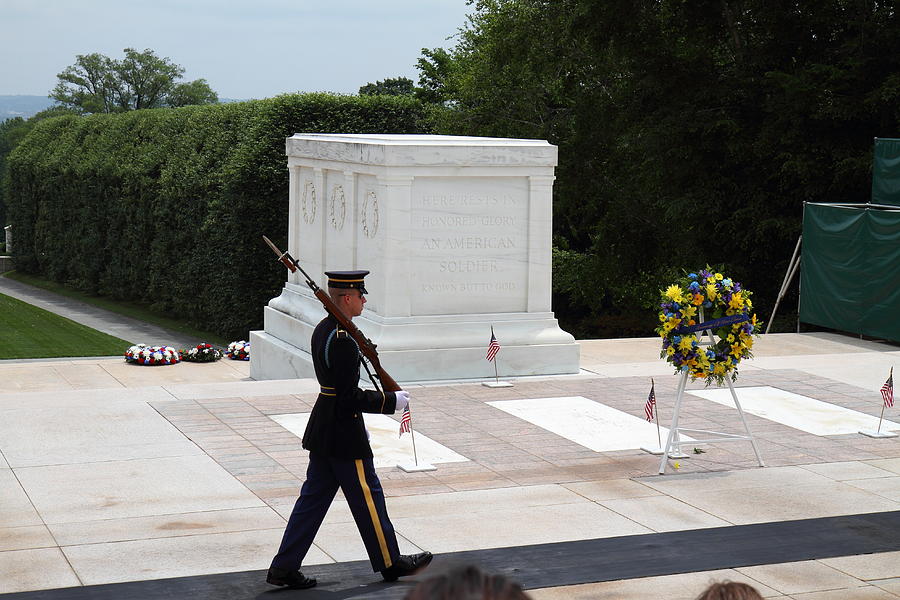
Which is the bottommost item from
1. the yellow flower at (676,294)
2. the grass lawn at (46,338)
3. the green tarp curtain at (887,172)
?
the grass lawn at (46,338)

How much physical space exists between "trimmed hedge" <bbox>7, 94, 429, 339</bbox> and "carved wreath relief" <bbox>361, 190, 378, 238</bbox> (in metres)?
13.1

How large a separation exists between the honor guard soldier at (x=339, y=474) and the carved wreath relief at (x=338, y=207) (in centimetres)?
741

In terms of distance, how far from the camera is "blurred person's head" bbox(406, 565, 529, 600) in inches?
53.2

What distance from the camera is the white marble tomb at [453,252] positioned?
40.2ft

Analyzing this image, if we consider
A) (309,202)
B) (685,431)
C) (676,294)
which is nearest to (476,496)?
(676,294)

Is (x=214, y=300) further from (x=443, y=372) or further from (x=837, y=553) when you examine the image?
(x=837, y=553)

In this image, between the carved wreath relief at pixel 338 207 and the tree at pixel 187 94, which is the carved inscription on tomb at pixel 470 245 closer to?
the carved wreath relief at pixel 338 207

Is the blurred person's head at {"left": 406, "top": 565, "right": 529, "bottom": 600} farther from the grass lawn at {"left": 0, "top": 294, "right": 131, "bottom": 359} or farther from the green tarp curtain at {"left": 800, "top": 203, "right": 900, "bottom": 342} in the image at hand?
the grass lawn at {"left": 0, "top": 294, "right": 131, "bottom": 359}

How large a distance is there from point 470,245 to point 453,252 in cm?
20

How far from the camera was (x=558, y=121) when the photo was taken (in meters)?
29.1

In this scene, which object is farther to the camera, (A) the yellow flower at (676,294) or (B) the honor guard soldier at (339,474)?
(A) the yellow flower at (676,294)

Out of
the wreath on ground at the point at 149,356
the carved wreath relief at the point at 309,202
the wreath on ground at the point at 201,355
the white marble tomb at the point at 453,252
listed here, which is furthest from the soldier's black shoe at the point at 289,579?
the wreath on ground at the point at 201,355

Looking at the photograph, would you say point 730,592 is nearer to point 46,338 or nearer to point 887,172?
point 887,172

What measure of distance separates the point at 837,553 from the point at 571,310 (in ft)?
82.8
